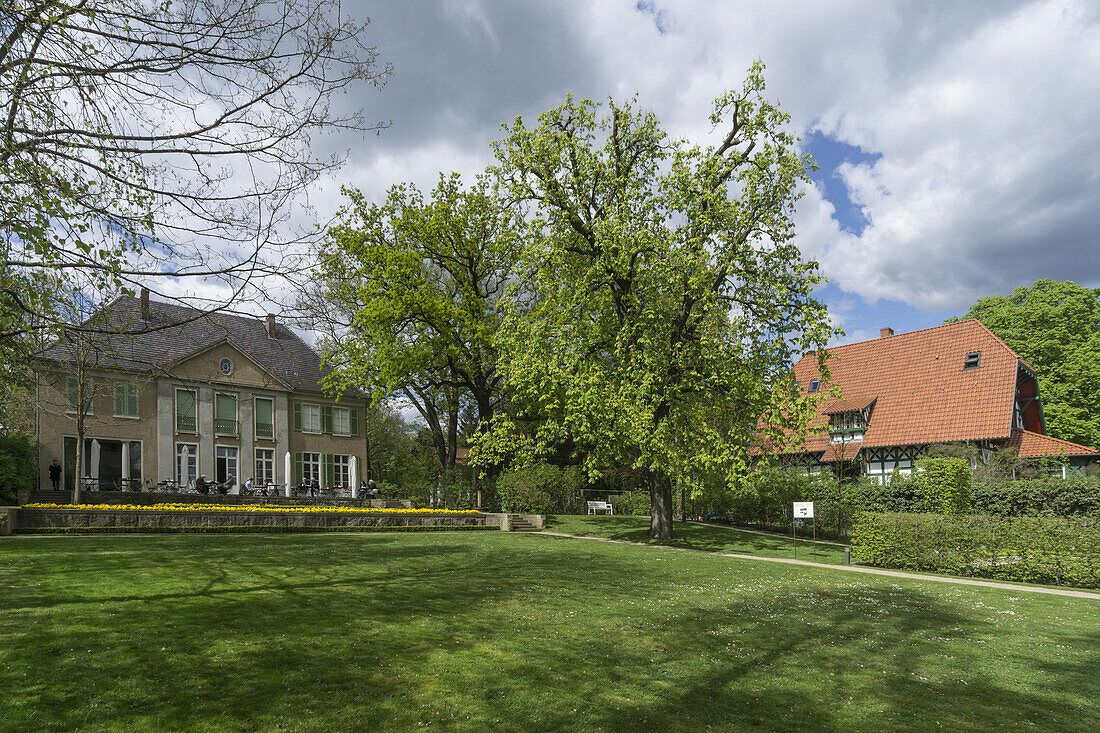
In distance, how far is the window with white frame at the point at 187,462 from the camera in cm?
3438

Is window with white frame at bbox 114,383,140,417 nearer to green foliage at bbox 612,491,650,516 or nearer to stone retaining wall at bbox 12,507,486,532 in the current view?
stone retaining wall at bbox 12,507,486,532

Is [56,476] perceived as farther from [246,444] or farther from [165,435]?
[246,444]

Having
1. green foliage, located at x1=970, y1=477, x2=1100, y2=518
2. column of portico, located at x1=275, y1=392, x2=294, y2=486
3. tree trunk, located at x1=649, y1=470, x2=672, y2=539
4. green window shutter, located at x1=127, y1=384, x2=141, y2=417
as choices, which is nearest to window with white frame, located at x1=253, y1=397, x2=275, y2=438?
column of portico, located at x1=275, y1=392, x2=294, y2=486

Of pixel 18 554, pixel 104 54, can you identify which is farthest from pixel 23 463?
pixel 104 54

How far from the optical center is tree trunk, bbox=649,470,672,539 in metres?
22.9

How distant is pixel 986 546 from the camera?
58.1 ft

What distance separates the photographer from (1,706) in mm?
4945

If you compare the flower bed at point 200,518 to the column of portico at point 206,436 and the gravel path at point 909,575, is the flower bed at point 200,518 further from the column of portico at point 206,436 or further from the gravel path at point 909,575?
the column of portico at point 206,436

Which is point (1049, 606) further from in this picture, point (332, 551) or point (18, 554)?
point (18, 554)

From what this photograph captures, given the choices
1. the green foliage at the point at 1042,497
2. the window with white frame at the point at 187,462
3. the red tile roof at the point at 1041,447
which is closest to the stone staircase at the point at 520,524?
the green foliage at the point at 1042,497

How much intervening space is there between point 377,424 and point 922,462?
1645 inches

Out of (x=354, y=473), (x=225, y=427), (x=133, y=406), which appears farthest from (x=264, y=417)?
(x=133, y=406)

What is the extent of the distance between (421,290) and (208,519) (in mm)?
13687

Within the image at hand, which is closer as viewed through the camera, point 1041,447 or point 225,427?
point 1041,447
